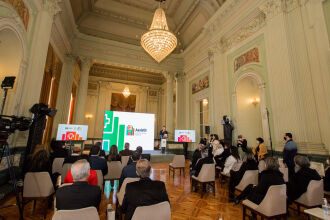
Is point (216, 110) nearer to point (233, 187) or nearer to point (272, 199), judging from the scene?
point (233, 187)

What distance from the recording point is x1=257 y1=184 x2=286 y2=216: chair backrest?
1925mm

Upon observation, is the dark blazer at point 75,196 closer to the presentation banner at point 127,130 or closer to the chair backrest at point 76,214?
the chair backrest at point 76,214

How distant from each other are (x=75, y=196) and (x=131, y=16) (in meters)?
8.98

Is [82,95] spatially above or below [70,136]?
above

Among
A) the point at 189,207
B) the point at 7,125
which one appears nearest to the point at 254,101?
the point at 189,207

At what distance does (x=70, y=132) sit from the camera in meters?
6.41

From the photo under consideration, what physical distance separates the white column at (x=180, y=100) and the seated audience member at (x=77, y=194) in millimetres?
8265

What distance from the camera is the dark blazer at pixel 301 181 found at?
7.54 feet

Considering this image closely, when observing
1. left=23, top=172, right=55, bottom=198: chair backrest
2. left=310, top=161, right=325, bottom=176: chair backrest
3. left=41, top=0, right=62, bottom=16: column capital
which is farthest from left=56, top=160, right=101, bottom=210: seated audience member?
left=41, top=0, right=62, bottom=16: column capital

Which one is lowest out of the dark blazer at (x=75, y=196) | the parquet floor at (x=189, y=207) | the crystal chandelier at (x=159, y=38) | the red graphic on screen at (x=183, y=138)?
the parquet floor at (x=189, y=207)

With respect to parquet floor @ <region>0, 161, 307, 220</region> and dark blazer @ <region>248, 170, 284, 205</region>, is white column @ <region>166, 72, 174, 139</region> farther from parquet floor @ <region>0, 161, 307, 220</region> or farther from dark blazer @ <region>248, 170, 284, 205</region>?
dark blazer @ <region>248, 170, 284, 205</region>

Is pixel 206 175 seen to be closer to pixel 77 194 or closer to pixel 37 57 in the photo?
pixel 77 194

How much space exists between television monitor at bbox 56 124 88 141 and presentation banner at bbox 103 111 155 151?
1336 millimetres

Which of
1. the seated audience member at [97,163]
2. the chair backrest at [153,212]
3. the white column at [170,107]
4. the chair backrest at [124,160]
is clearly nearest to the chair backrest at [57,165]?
the seated audience member at [97,163]
